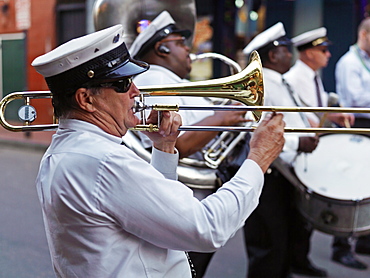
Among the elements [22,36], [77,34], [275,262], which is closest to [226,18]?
[77,34]

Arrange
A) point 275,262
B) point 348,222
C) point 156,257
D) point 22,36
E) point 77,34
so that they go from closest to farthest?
point 156,257
point 348,222
point 275,262
point 77,34
point 22,36

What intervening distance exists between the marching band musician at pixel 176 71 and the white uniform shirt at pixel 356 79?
2.27 m

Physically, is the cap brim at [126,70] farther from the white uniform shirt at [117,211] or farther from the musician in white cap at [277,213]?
the musician in white cap at [277,213]

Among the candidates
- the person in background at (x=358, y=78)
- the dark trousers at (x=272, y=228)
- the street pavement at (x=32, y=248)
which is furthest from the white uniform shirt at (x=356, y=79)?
the dark trousers at (x=272, y=228)

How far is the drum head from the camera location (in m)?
3.53

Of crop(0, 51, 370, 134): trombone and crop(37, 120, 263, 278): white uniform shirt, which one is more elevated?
crop(0, 51, 370, 134): trombone

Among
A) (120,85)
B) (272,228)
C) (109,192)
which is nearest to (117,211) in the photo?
(109,192)

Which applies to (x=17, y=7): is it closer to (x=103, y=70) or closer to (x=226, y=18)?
(x=226, y=18)

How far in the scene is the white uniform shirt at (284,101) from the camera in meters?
3.58

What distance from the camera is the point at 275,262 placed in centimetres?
371

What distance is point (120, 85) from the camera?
1700 millimetres

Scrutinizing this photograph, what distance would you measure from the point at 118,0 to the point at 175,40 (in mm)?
832

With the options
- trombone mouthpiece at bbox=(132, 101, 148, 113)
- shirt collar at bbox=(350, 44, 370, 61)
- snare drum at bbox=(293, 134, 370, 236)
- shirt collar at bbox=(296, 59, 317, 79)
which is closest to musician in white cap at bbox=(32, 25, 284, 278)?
trombone mouthpiece at bbox=(132, 101, 148, 113)

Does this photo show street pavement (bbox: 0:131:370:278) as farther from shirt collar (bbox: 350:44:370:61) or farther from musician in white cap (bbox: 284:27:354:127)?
shirt collar (bbox: 350:44:370:61)
